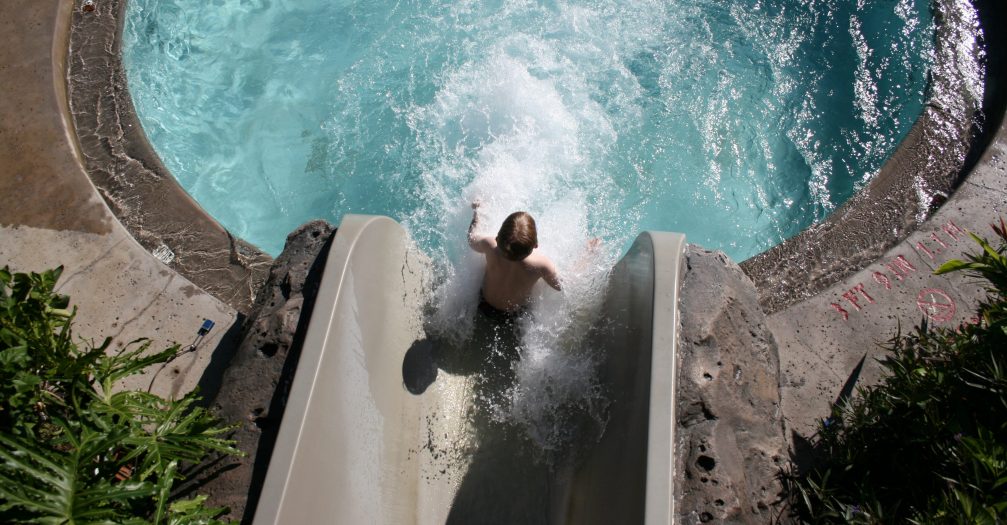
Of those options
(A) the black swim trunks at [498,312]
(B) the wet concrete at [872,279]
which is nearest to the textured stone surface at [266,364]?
(A) the black swim trunks at [498,312]

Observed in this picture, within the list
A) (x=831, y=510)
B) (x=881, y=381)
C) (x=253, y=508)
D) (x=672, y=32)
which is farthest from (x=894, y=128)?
(x=253, y=508)

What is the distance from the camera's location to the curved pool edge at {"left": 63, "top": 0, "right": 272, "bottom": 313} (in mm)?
4554

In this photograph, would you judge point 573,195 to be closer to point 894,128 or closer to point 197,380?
point 894,128

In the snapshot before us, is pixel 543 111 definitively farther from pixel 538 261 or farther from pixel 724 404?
pixel 724 404

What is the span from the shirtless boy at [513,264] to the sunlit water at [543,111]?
0.85 meters

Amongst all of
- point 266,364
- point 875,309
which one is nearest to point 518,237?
point 266,364

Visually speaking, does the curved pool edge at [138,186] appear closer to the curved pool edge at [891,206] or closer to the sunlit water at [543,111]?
the sunlit water at [543,111]

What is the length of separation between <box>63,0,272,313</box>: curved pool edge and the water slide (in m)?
1.28

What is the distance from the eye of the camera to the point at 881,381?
4.00 metres

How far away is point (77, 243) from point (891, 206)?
19.7 feet

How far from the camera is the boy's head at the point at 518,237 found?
356 centimetres

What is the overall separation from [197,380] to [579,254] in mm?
2694

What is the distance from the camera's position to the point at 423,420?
4.07 metres

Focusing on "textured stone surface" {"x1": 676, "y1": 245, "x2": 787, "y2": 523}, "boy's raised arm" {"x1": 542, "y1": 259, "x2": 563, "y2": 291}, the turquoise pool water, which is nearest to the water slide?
"textured stone surface" {"x1": 676, "y1": 245, "x2": 787, "y2": 523}
